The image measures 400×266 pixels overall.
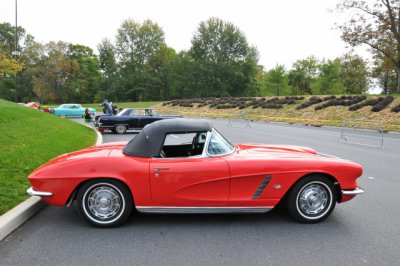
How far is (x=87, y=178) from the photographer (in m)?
3.93

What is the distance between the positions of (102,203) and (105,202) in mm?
38

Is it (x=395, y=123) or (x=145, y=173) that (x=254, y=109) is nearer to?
(x=395, y=123)

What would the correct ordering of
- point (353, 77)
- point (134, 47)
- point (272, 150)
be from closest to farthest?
1. point (272, 150)
2. point (353, 77)
3. point (134, 47)

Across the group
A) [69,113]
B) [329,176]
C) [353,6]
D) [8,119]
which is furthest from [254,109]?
[329,176]

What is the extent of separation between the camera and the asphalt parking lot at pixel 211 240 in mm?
3197

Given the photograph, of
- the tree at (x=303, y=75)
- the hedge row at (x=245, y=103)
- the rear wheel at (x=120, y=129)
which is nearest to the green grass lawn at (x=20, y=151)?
the rear wheel at (x=120, y=129)

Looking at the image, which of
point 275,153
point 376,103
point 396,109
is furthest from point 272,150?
point 376,103

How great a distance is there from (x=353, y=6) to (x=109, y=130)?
2607cm

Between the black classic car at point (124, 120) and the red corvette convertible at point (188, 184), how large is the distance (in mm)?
12085

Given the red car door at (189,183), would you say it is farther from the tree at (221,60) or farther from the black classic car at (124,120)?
the tree at (221,60)

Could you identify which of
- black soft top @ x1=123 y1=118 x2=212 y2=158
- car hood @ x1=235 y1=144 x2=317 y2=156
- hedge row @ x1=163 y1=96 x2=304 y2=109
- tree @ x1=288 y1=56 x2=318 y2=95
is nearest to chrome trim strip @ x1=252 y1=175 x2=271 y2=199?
car hood @ x1=235 y1=144 x2=317 y2=156

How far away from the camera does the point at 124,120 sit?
53.2 ft

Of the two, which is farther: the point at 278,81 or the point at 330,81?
the point at 278,81

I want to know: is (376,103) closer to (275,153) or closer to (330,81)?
(275,153)
